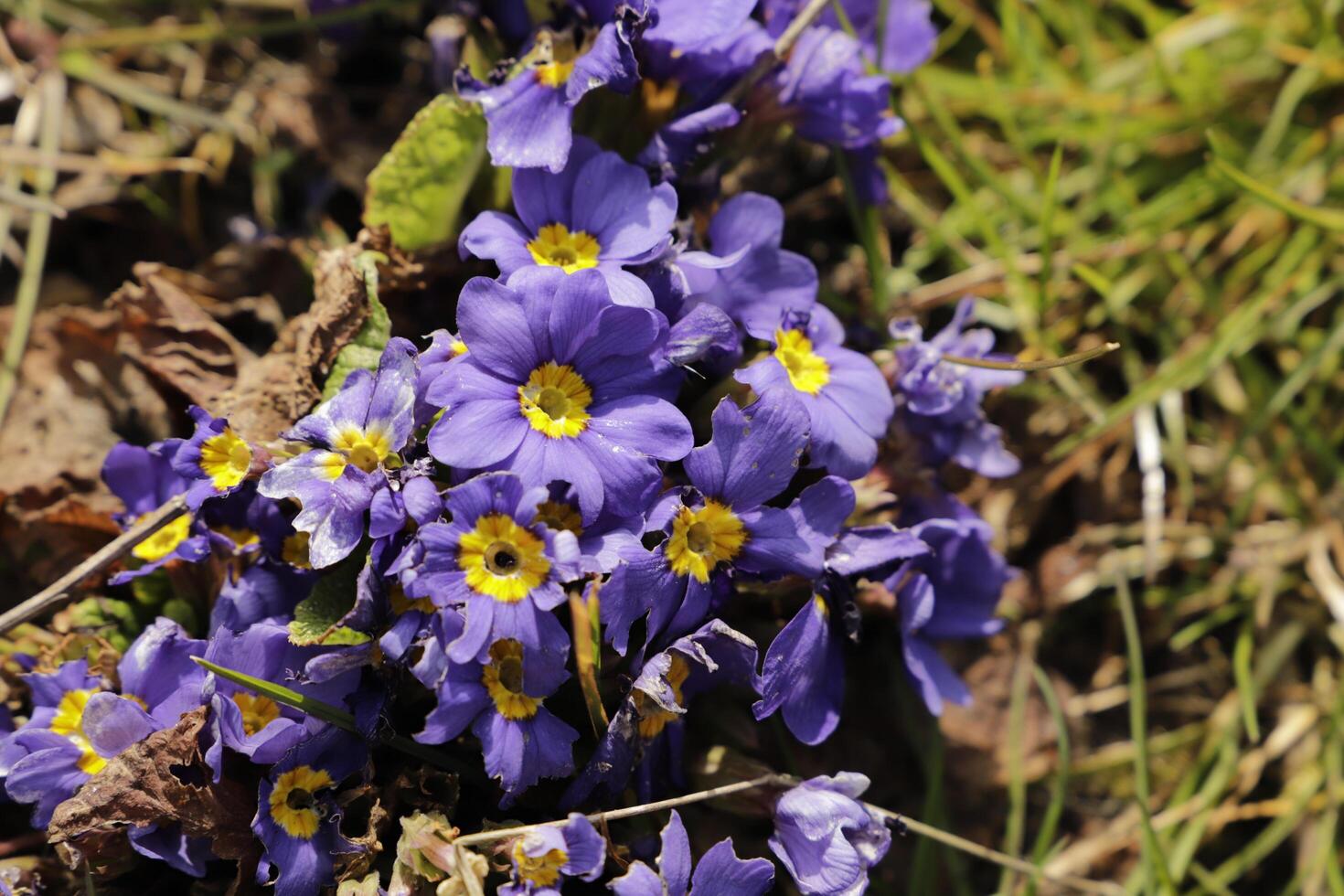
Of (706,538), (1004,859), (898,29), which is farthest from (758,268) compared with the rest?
(1004,859)

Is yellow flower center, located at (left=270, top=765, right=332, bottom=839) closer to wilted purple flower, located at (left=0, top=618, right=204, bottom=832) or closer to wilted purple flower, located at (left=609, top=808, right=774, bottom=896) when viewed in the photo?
wilted purple flower, located at (left=0, top=618, right=204, bottom=832)

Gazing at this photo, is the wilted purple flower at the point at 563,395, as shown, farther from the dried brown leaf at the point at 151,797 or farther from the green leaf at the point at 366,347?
the dried brown leaf at the point at 151,797

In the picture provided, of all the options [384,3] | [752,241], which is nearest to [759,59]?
[752,241]

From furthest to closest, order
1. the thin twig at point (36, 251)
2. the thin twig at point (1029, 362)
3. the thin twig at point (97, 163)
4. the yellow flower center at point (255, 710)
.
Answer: the thin twig at point (97, 163) < the thin twig at point (36, 251) < the thin twig at point (1029, 362) < the yellow flower center at point (255, 710)

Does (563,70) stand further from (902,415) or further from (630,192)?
(902,415)

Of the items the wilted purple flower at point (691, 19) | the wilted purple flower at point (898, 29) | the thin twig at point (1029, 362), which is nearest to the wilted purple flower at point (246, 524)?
the wilted purple flower at point (691, 19)

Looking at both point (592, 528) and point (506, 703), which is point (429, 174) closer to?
point (592, 528)

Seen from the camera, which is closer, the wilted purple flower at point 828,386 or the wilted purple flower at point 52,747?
the wilted purple flower at point 52,747
